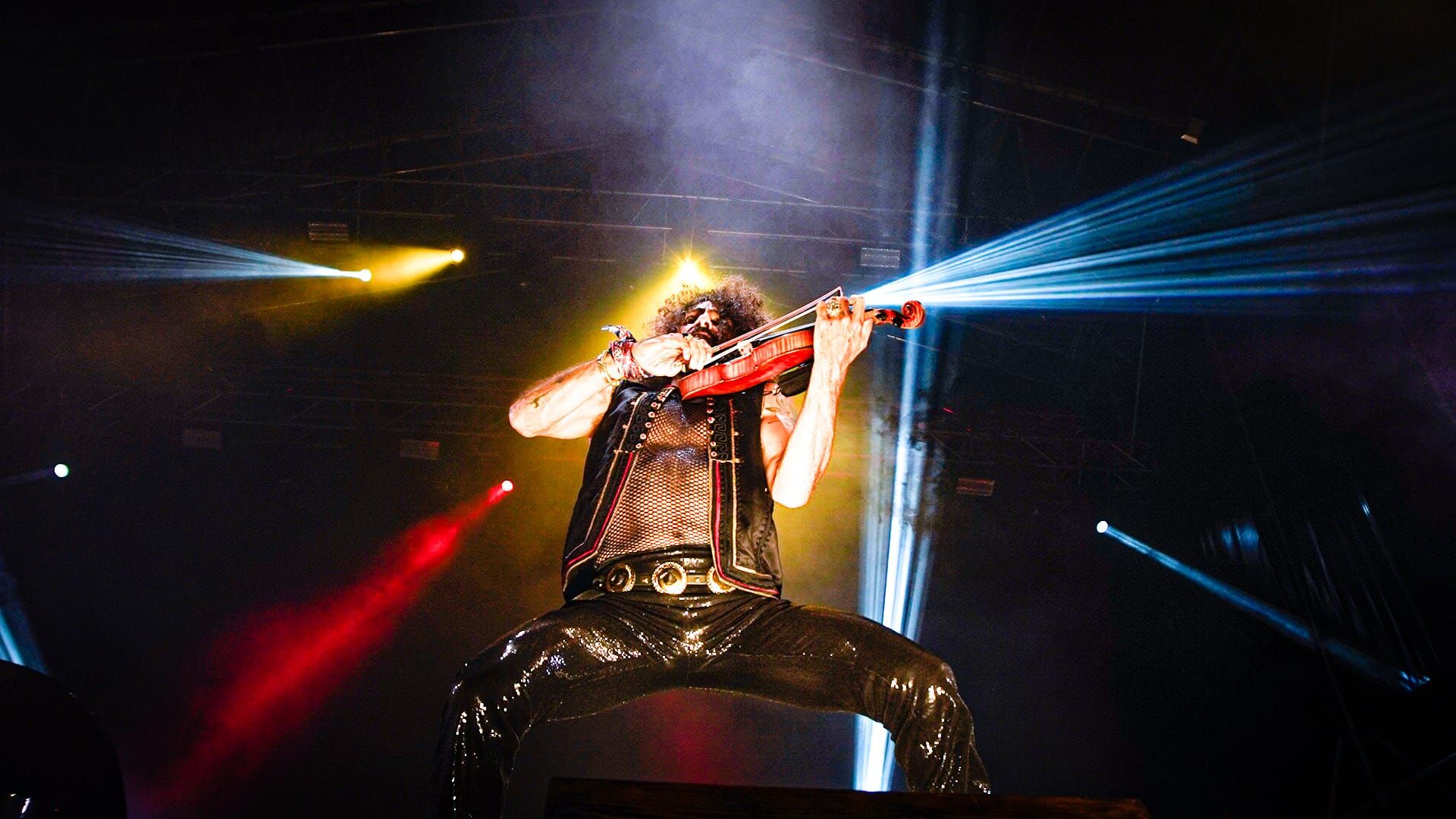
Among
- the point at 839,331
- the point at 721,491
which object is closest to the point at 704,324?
the point at 839,331

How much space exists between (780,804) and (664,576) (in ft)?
3.95

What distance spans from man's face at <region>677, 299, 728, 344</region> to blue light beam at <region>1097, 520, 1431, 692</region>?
4.90m

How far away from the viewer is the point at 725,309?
423 centimetres

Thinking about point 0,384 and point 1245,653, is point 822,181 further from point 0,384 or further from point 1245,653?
point 0,384

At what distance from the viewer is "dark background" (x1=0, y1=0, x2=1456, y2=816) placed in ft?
22.0

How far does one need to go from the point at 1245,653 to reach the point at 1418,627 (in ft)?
5.01

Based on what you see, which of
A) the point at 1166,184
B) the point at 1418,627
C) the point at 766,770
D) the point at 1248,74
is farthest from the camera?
the point at 766,770

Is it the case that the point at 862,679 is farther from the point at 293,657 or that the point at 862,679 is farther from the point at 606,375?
the point at 293,657

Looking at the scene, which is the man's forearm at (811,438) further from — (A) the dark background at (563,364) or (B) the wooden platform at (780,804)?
(A) the dark background at (563,364)

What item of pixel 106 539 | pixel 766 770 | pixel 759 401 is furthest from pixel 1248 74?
pixel 106 539

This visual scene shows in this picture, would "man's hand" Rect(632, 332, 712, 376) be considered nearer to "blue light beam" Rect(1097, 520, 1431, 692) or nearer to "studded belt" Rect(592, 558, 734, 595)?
"studded belt" Rect(592, 558, 734, 595)

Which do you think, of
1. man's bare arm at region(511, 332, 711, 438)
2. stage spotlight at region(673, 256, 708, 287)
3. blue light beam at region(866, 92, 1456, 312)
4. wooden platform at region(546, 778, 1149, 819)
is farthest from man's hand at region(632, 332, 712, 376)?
stage spotlight at region(673, 256, 708, 287)

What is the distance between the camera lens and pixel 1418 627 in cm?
554

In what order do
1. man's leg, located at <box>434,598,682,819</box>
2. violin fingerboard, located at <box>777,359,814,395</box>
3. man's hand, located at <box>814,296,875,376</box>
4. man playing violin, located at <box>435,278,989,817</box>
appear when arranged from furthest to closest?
violin fingerboard, located at <box>777,359,814,395</box> → man's hand, located at <box>814,296,875,376</box> → man playing violin, located at <box>435,278,989,817</box> → man's leg, located at <box>434,598,682,819</box>
